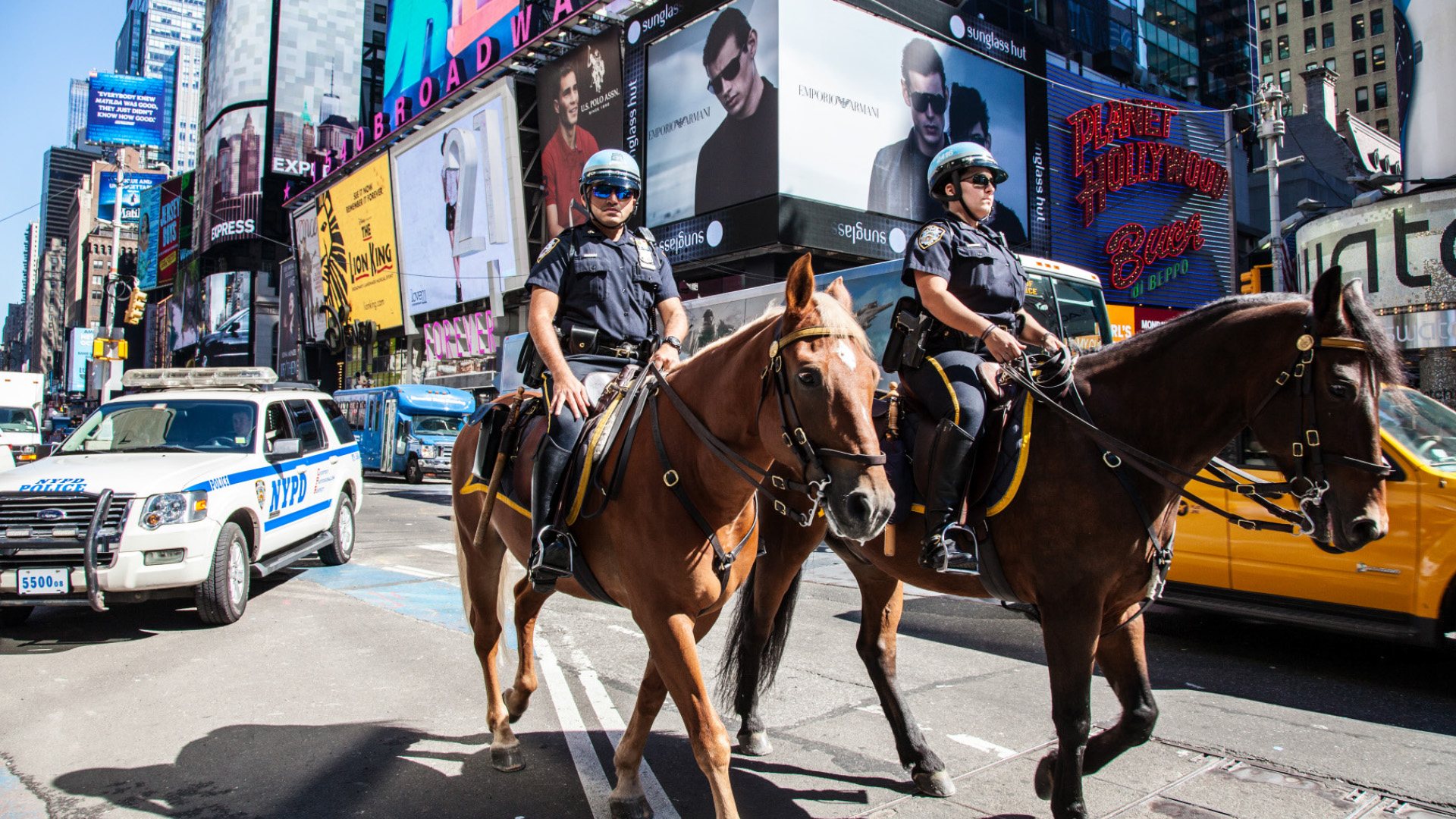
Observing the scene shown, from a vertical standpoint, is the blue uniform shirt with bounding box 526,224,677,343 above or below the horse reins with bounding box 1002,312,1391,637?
above

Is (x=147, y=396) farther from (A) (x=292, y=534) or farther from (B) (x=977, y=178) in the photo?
(B) (x=977, y=178)

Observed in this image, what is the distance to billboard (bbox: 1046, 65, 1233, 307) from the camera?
3497cm

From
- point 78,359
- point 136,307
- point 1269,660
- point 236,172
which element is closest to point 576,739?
point 1269,660

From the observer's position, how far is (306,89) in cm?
7419

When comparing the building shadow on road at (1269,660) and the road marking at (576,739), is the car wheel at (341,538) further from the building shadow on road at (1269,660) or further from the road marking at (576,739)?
the building shadow on road at (1269,660)

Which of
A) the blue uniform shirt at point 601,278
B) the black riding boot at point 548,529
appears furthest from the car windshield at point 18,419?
the black riding boot at point 548,529

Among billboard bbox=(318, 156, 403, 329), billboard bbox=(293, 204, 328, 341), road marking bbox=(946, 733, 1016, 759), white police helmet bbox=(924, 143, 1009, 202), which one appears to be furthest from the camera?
billboard bbox=(293, 204, 328, 341)

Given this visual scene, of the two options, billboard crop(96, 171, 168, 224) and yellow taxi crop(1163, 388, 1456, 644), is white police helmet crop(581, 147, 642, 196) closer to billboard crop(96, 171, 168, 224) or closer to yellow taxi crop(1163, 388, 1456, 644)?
yellow taxi crop(1163, 388, 1456, 644)

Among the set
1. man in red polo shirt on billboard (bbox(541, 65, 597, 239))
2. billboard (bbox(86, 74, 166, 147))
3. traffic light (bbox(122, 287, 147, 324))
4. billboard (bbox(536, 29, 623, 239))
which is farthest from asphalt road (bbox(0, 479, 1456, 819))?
billboard (bbox(86, 74, 166, 147))

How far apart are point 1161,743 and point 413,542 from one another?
1099cm

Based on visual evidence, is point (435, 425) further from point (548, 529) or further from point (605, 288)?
point (548, 529)

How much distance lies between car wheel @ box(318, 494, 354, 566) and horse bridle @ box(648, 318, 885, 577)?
8.51m

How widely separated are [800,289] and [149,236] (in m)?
117

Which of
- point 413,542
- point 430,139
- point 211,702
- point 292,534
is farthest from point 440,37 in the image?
point 211,702
